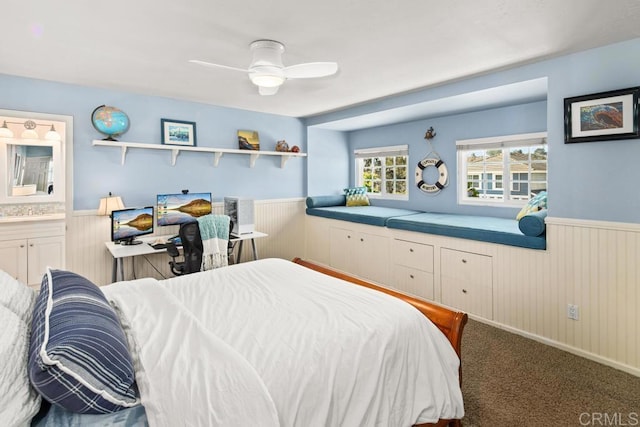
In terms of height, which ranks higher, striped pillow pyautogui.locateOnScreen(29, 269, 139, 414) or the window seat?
the window seat

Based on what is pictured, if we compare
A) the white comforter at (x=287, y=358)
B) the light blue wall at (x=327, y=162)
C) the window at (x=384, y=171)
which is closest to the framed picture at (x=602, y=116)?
the white comforter at (x=287, y=358)

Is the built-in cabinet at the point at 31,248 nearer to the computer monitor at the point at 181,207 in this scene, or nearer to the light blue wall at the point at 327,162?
the computer monitor at the point at 181,207

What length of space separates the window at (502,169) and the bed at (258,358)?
107 inches

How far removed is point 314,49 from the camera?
8.45ft

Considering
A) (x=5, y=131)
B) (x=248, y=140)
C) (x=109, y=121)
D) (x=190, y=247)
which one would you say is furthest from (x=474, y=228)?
(x=5, y=131)

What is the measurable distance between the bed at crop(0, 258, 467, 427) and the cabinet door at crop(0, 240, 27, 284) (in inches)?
79.8

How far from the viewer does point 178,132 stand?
423 centimetres

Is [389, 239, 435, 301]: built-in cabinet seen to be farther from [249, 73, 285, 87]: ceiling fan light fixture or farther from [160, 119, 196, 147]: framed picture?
[160, 119, 196, 147]: framed picture

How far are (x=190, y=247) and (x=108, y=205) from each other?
1.00 metres

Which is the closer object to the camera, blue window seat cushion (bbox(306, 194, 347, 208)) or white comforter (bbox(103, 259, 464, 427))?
white comforter (bbox(103, 259, 464, 427))

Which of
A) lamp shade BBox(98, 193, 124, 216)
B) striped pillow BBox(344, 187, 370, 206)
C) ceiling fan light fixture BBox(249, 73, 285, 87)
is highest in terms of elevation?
ceiling fan light fixture BBox(249, 73, 285, 87)

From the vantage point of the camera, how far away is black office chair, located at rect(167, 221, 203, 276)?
3.44 meters

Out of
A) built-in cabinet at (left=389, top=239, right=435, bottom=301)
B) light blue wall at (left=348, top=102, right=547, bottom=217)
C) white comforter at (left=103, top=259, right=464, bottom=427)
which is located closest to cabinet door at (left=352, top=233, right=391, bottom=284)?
built-in cabinet at (left=389, top=239, right=435, bottom=301)

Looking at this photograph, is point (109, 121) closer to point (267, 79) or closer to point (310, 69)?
point (267, 79)
